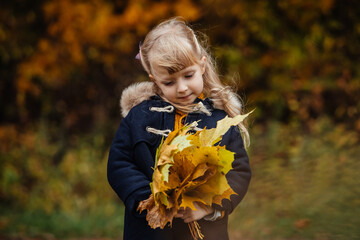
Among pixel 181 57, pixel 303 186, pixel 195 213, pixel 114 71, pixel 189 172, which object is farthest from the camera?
pixel 114 71

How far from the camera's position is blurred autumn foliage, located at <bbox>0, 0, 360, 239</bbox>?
6457 mm

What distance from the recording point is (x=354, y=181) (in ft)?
16.3

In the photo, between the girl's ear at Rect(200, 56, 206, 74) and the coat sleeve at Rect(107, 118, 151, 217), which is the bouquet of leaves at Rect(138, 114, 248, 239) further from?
the girl's ear at Rect(200, 56, 206, 74)

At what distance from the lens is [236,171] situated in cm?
210

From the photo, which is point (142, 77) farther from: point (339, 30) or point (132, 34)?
point (339, 30)

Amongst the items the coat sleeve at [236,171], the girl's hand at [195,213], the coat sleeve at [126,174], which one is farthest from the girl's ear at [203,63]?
the girl's hand at [195,213]

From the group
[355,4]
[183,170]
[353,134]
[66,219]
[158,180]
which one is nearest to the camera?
[158,180]

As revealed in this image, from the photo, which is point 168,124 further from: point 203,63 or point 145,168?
point 203,63

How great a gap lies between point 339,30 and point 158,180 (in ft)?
19.1

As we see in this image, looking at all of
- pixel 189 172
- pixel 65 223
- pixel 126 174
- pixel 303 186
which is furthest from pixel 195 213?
pixel 65 223

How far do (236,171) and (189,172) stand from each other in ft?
1.14

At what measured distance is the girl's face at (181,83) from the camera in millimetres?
2078

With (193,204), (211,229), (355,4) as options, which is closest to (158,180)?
(193,204)

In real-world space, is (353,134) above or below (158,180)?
above
